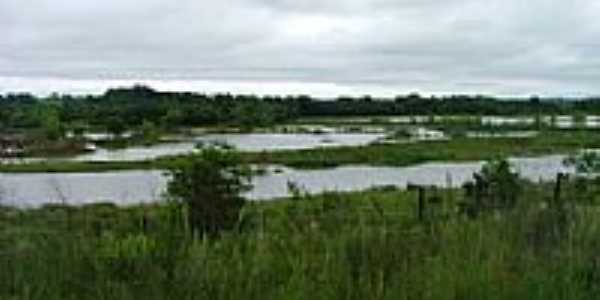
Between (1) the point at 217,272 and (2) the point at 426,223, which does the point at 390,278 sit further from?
(2) the point at 426,223

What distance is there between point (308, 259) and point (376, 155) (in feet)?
299

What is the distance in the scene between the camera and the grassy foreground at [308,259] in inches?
189

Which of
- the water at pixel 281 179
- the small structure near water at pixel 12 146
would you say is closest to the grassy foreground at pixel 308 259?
the water at pixel 281 179

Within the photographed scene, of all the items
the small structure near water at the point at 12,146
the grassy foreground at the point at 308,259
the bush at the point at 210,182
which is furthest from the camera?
the small structure near water at the point at 12,146

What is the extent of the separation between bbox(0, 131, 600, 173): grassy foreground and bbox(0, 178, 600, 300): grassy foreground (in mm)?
72630

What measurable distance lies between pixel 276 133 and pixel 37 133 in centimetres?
4500

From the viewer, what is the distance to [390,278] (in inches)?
200

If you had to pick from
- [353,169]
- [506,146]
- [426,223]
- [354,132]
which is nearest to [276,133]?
[354,132]

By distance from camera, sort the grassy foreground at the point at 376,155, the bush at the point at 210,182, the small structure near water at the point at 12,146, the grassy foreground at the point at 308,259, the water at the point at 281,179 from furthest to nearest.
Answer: the small structure near water at the point at 12,146 → the grassy foreground at the point at 376,155 → the water at the point at 281,179 → the bush at the point at 210,182 → the grassy foreground at the point at 308,259

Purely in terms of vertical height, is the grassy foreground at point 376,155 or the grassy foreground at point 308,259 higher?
the grassy foreground at point 308,259

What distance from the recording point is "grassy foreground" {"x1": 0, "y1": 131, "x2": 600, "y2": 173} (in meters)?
85.1

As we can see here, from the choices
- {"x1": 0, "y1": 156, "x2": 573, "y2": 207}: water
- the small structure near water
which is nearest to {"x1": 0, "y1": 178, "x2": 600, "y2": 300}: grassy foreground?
{"x1": 0, "y1": 156, "x2": 573, "y2": 207}: water

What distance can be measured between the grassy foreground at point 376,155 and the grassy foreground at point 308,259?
7263 cm

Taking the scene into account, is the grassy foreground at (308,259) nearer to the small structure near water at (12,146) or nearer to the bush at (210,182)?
the bush at (210,182)
